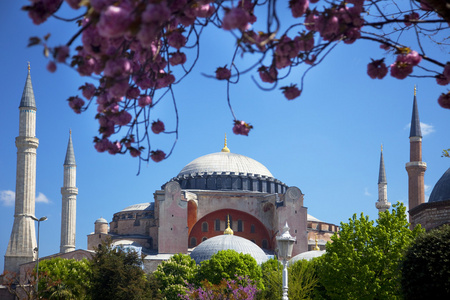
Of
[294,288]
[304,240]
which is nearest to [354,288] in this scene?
[294,288]

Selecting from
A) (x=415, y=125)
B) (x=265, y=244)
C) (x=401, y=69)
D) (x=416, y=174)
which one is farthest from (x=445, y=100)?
(x=265, y=244)

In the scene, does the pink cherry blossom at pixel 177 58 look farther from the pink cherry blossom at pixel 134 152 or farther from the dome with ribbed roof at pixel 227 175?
the dome with ribbed roof at pixel 227 175

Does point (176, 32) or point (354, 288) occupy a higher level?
point (176, 32)

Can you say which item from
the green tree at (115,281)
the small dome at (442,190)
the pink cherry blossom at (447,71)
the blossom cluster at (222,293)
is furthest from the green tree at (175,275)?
the pink cherry blossom at (447,71)

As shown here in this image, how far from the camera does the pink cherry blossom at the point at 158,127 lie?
800 centimetres

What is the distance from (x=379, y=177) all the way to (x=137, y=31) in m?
59.7

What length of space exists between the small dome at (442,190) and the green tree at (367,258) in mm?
9445

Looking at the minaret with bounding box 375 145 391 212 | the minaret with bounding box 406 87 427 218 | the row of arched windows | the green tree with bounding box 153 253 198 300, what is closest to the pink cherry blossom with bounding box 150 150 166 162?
the green tree with bounding box 153 253 198 300

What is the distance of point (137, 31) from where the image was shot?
4.77 meters

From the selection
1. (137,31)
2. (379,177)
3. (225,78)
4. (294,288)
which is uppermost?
(379,177)

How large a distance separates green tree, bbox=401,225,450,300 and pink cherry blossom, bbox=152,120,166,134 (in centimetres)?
1071

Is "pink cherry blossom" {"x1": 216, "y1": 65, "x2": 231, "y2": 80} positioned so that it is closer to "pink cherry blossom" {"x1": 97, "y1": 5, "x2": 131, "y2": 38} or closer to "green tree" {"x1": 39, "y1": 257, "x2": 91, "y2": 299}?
"pink cherry blossom" {"x1": 97, "y1": 5, "x2": 131, "y2": 38}

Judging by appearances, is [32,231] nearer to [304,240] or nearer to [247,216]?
[247,216]

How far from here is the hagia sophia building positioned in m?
48.9
